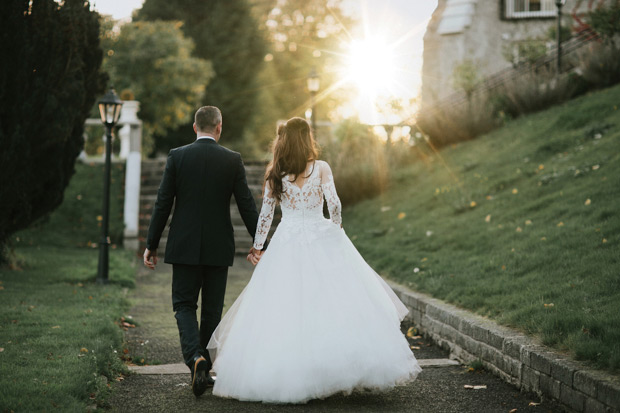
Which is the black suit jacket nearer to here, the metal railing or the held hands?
the held hands

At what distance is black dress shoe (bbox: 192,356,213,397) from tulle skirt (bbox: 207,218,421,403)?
11cm

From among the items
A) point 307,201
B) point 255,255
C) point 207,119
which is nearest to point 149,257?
point 255,255

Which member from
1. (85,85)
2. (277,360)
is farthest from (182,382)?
(85,85)

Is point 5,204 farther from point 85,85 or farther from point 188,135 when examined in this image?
point 188,135

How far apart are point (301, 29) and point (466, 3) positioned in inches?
933

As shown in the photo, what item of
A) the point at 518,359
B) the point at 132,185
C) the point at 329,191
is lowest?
the point at 518,359

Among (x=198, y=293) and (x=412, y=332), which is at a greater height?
(x=198, y=293)

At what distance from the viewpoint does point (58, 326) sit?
7.02 metres

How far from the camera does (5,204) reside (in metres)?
10.5

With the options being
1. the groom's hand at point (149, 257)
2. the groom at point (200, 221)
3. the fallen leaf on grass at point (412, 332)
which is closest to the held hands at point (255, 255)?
the groom at point (200, 221)

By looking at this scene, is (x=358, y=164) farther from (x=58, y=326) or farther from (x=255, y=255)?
(x=255, y=255)

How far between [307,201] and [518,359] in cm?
212

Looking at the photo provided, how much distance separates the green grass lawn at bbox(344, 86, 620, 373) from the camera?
6.13 m

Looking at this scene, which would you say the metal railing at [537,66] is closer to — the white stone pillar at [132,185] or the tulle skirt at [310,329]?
the white stone pillar at [132,185]
